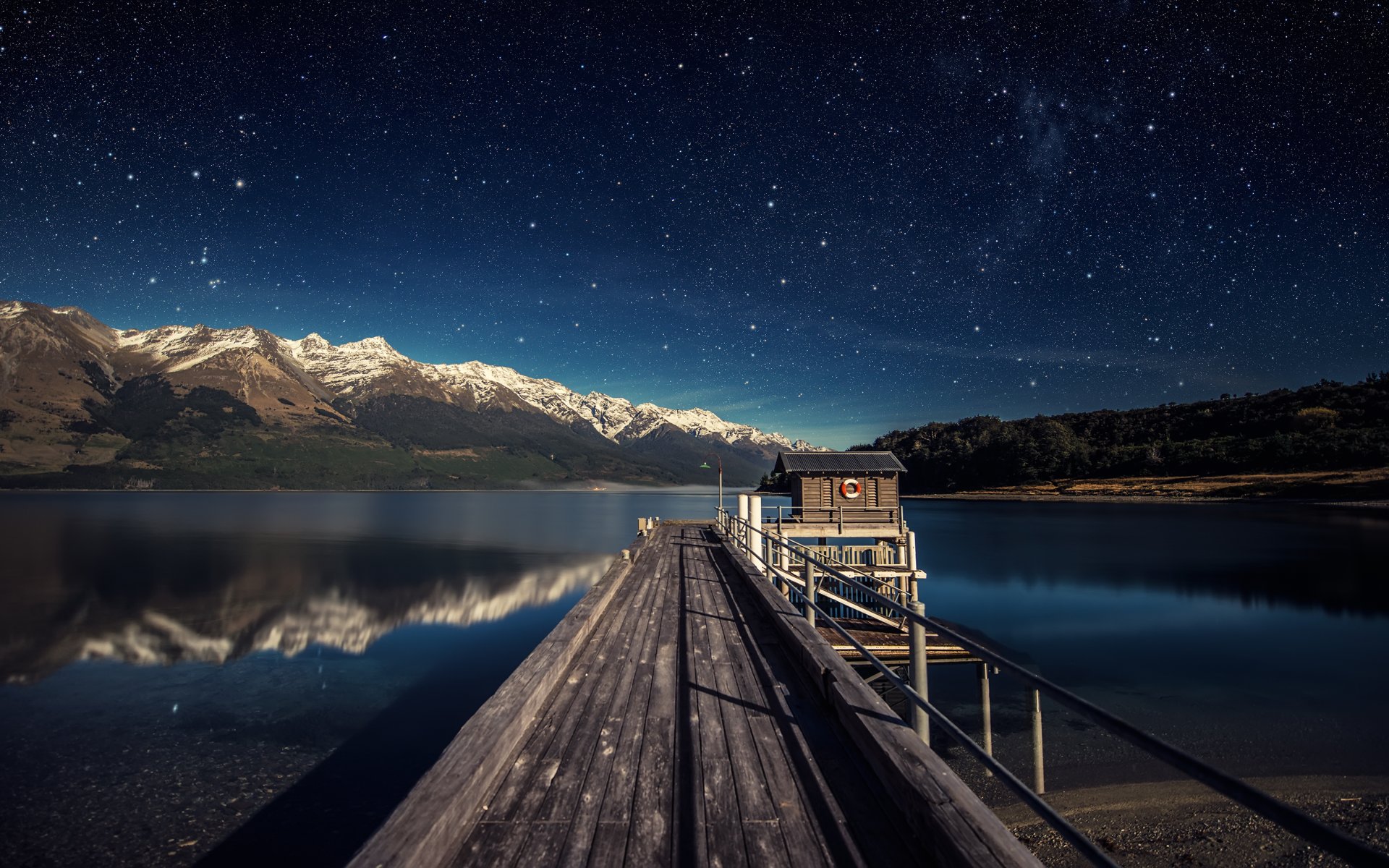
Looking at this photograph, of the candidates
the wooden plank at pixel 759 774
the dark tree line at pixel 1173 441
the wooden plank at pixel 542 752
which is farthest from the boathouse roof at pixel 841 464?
the dark tree line at pixel 1173 441

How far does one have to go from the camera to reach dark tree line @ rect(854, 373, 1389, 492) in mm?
89375

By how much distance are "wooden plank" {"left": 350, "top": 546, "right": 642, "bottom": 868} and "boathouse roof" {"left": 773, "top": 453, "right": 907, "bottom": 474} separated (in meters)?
26.6

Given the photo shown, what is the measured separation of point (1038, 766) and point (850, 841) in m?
8.84

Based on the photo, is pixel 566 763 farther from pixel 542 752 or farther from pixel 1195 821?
pixel 1195 821

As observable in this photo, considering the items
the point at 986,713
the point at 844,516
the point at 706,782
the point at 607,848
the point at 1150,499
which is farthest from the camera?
the point at 1150,499

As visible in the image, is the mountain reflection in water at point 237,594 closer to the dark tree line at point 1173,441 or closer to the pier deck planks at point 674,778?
the pier deck planks at point 674,778

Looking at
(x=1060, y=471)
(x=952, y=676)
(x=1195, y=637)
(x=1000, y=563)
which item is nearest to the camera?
(x=952, y=676)

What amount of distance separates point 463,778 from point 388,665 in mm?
19066

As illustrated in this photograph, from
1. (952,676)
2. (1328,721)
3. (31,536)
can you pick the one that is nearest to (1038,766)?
(952,676)

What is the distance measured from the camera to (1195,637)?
24.0 meters

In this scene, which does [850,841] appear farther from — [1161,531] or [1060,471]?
[1060,471]

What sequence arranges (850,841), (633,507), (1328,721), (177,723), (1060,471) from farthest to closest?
(633,507) < (1060,471) < (1328,721) < (177,723) < (850,841)

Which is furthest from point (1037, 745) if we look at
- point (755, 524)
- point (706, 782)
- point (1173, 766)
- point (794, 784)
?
point (755, 524)

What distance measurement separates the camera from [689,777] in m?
4.90
